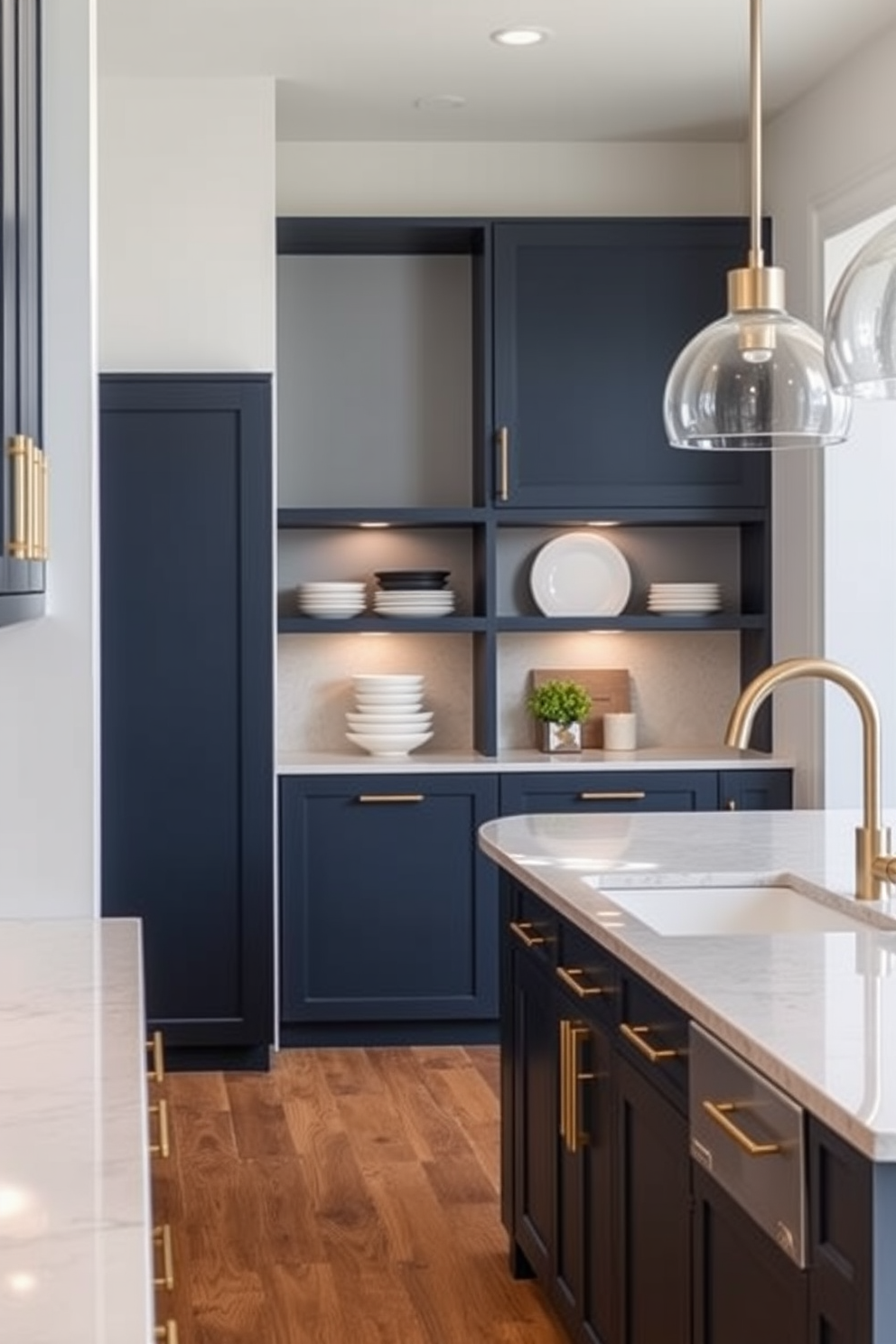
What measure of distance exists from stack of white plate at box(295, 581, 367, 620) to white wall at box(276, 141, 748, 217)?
1.18 meters

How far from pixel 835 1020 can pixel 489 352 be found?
4032 mm

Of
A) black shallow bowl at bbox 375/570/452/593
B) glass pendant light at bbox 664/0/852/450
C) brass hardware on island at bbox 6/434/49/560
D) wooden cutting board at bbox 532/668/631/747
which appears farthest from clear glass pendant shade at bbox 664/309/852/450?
wooden cutting board at bbox 532/668/631/747

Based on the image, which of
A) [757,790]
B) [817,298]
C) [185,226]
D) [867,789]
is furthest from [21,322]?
[757,790]

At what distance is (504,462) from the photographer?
5945 millimetres

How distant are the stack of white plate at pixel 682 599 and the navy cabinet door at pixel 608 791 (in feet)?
1.90

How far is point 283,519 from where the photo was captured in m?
5.95

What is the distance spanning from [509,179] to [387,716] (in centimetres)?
175

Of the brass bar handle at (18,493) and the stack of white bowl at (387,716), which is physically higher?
the brass bar handle at (18,493)

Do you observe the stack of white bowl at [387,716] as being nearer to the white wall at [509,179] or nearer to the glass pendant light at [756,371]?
the white wall at [509,179]

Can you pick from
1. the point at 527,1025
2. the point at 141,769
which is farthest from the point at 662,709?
the point at 527,1025

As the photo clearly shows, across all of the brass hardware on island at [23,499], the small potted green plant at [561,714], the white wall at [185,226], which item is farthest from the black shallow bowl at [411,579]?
the brass hardware on island at [23,499]

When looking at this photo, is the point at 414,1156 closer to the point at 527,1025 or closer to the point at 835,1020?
the point at 527,1025

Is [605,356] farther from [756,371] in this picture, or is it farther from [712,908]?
[756,371]

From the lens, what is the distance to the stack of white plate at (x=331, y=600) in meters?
6.05
